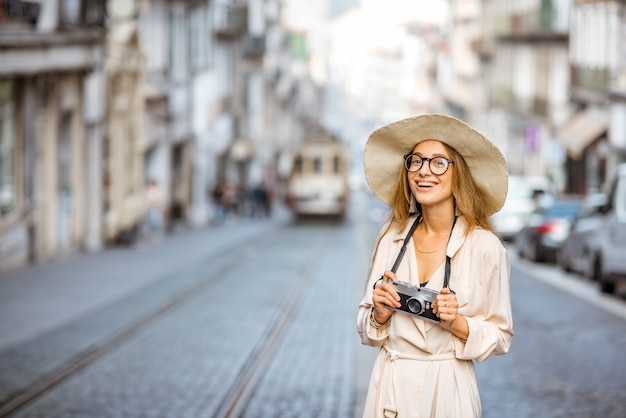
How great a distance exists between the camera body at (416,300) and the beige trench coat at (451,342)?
0.55ft

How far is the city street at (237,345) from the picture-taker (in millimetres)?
10195

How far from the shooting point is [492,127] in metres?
78.6

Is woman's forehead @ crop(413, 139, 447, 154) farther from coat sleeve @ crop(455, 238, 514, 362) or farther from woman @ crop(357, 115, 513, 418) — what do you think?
coat sleeve @ crop(455, 238, 514, 362)

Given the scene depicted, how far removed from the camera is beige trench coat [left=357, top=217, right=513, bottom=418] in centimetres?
471

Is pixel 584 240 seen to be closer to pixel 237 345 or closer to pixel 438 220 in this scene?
pixel 237 345

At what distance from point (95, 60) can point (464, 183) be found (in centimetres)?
2415

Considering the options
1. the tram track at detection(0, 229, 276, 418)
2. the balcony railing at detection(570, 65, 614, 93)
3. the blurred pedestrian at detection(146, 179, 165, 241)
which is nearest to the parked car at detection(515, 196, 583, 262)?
the tram track at detection(0, 229, 276, 418)

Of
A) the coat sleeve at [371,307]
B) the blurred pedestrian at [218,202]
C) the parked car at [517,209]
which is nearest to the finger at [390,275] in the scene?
the coat sleeve at [371,307]

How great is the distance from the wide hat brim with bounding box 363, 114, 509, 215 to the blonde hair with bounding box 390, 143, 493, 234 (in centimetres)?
2

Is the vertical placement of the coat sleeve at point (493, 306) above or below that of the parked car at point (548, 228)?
above

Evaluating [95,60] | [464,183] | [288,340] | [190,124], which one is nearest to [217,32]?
[190,124]

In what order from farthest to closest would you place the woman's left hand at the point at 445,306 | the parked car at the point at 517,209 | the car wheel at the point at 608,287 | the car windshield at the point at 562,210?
1. the parked car at the point at 517,209
2. the car windshield at the point at 562,210
3. the car wheel at the point at 608,287
4. the woman's left hand at the point at 445,306

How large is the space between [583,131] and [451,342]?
4358cm

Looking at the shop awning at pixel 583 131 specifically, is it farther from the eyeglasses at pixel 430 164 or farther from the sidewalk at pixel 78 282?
the eyeglasses at pixel 430 164
